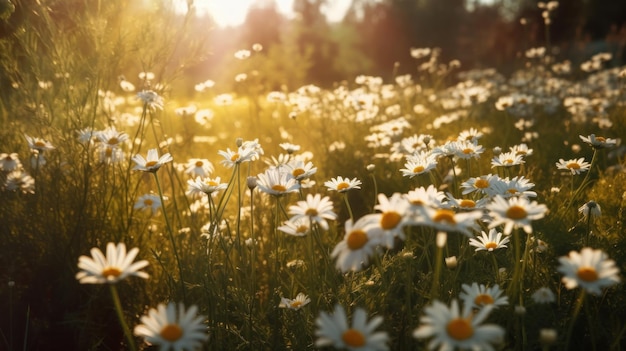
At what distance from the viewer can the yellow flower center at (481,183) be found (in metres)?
1.94

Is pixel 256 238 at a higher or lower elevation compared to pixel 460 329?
higher

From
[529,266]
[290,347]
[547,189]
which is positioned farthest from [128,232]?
[547,189]

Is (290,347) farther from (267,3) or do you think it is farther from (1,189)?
→ (267,3)

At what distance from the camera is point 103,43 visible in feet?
8.45

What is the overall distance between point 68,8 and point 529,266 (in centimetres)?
255

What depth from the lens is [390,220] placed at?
1276 mm

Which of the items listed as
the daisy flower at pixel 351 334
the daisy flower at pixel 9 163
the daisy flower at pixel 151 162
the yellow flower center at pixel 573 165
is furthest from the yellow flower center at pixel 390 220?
the daisy flower at pixel 9 163

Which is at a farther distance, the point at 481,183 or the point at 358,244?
the point at 481,183

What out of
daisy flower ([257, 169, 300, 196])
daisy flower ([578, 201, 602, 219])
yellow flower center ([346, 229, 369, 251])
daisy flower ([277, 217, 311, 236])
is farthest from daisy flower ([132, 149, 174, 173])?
daisy flower ([578, 201, 602, 219])

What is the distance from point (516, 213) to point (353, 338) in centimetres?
62

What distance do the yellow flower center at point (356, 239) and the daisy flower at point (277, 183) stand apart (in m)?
0.47

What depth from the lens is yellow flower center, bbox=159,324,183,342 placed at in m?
1.16

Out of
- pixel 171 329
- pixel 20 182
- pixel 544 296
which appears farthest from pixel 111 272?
pixel 20 182

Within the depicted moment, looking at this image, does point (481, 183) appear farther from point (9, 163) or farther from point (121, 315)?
point (9, 163)
